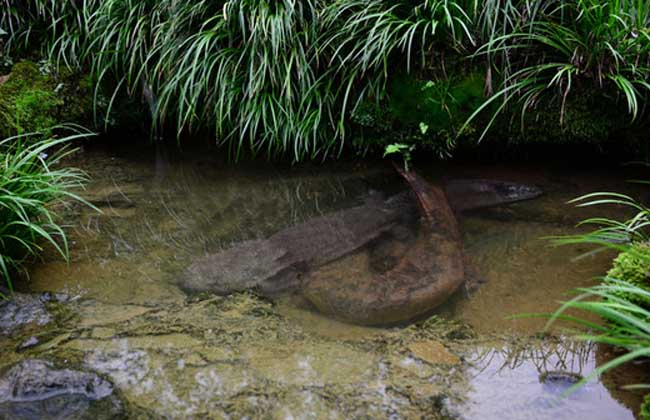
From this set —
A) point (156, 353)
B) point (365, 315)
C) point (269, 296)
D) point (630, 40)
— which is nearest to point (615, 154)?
point (630, 40)

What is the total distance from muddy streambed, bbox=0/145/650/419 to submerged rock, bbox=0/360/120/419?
0.09 feet

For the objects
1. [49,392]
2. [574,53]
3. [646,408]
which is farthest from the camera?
[574,53]

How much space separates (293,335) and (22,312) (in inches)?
45.3

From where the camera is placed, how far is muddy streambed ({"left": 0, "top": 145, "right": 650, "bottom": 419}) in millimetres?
1973

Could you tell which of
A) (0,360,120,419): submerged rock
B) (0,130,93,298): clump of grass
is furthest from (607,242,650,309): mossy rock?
(0,130,93,298): clump of grass

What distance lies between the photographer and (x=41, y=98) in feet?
14.1

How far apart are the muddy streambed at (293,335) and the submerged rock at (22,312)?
0.05 m

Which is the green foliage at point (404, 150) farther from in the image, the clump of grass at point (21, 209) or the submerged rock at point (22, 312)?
the submerged rock at point (22, 312)

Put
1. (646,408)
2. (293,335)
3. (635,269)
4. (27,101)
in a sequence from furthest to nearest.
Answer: (27,101) < (293,335) < (635,269) < (646,408)

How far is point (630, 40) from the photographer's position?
→ 10.7 feet

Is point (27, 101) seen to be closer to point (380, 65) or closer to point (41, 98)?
point (41, 98)

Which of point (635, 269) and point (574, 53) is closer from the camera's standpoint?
point (635, 269)

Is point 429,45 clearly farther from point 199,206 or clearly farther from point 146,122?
point 146,122

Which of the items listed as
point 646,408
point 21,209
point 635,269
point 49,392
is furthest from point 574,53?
point 49,392
